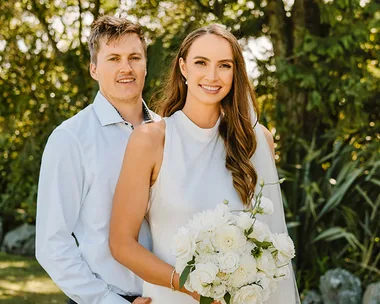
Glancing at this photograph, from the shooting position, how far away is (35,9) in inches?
393

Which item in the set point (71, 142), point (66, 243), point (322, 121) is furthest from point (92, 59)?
point (322, 121)

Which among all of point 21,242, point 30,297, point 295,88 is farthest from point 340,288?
point 21,242

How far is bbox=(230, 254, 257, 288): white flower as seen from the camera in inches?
108

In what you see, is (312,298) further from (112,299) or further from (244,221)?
(244,221)

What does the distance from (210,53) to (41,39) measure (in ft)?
24.4

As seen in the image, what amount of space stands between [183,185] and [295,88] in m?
5.14

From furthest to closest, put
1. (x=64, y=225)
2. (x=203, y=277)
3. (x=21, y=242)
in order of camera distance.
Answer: (x=21, y=242) < (x=64, y=225) < (x=203, y=277)

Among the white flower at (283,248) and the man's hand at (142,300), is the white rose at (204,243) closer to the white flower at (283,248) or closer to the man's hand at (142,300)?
the white flower at (283,248)

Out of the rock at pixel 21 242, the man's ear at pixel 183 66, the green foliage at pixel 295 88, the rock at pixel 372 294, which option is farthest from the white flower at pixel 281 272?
the rock at pixel 21 242

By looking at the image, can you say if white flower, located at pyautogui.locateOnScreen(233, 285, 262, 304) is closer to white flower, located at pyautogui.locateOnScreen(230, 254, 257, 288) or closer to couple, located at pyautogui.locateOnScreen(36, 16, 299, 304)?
white flower, located at pyautogui.locateOnScreen(230, 254, 257, 288)

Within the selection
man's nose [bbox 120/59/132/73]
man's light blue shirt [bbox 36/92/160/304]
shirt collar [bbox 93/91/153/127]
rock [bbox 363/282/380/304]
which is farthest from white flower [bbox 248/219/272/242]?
rock [bbox 363/282/380/304]

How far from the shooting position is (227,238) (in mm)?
2762

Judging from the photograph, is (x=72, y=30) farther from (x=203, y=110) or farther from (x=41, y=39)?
(x=203, y=110)

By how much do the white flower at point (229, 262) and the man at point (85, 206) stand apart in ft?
1.73
